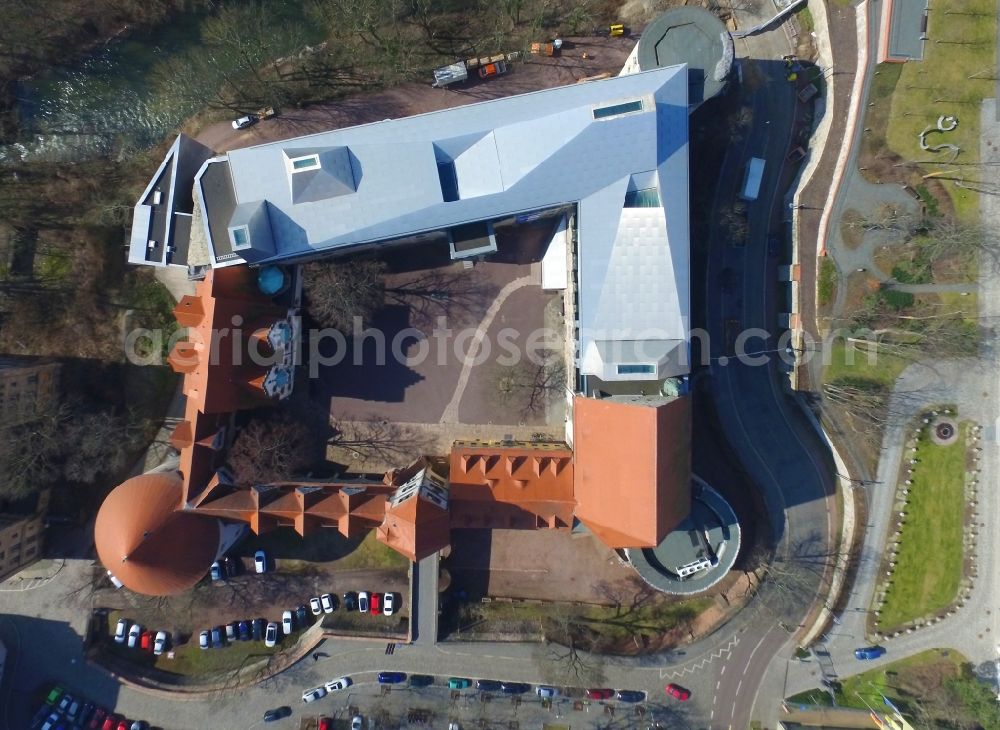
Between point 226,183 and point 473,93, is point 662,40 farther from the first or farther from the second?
point 226,183

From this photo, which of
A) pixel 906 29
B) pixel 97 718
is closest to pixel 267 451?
pixel 97 718

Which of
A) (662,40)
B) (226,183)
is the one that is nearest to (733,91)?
(662,40)

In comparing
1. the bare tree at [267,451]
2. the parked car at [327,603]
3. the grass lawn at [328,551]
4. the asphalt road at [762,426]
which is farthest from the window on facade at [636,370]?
the parked car at [327,603]

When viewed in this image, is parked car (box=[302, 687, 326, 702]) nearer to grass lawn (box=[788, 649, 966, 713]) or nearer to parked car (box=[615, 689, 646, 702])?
parked car (box=[615, 689, 646, 702])

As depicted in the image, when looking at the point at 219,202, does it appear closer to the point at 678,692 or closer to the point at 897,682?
the point at 678,692

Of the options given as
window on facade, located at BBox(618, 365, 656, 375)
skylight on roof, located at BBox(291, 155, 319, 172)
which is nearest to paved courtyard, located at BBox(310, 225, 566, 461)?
window on facade, located at BBox(618, 365, 656, 375)
